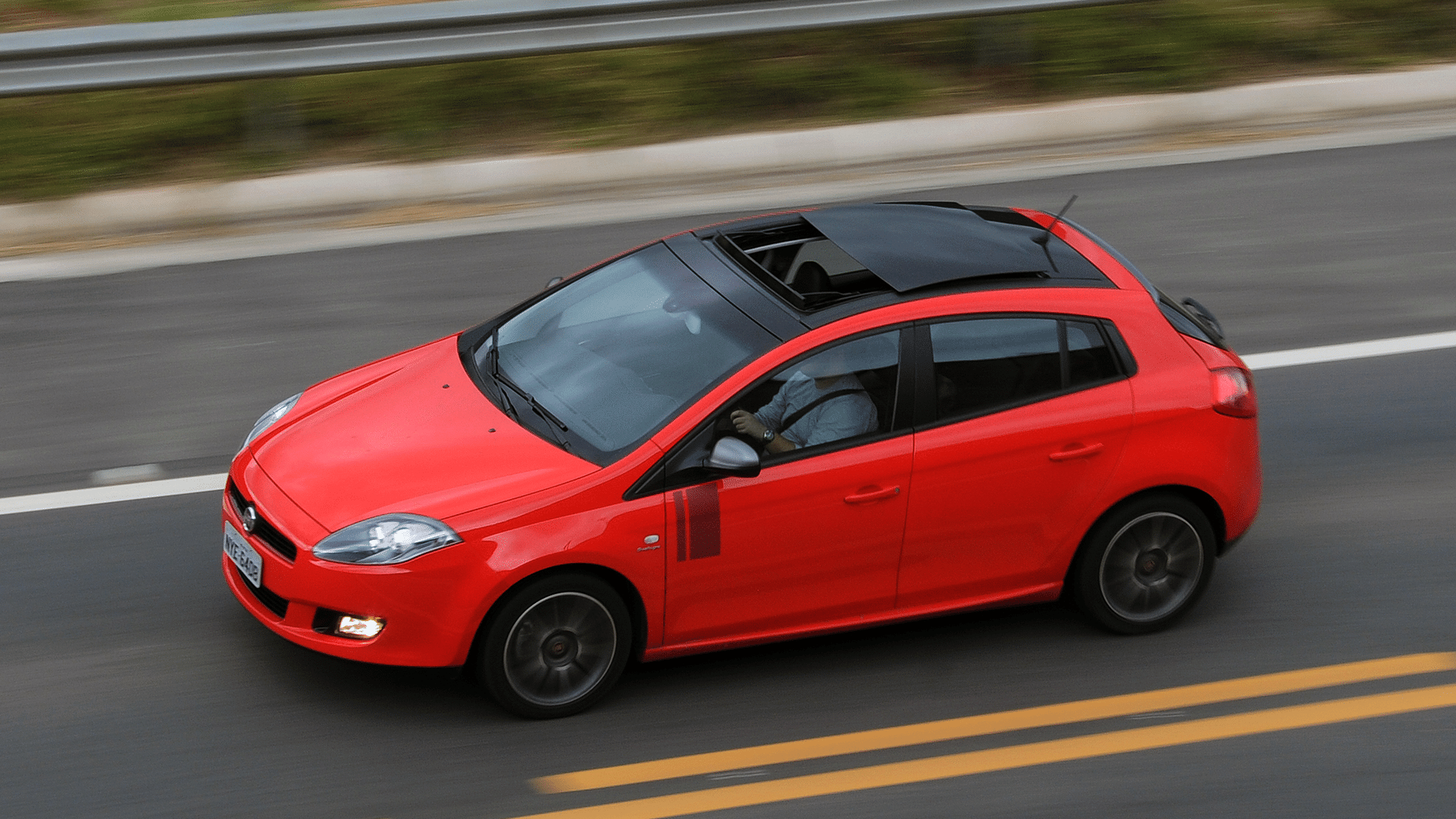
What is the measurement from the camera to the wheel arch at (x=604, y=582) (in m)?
5.34

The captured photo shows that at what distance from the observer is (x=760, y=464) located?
5480 mm

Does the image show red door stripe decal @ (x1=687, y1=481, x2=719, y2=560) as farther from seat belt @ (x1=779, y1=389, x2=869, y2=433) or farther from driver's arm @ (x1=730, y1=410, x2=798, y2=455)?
seat belt @ (x1=779, y1=389, x2=869, y2=433)

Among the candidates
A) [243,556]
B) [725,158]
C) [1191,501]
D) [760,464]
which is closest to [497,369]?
[243,556]

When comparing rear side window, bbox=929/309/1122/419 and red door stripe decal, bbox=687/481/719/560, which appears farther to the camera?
rear side window, bbox=929/309/1122/419

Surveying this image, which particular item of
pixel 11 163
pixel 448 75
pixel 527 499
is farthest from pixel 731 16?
pixel 527 499

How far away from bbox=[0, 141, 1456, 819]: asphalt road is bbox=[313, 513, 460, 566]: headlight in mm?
622

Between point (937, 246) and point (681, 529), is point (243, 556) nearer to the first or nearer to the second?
point (681, 529)

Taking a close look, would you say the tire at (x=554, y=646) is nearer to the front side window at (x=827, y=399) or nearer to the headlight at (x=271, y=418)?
the front side window at (x=827, y=399)

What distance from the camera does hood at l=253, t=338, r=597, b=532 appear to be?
17.7ft

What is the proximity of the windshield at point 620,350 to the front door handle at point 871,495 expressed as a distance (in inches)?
24.9

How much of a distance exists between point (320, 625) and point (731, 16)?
24.7 ft

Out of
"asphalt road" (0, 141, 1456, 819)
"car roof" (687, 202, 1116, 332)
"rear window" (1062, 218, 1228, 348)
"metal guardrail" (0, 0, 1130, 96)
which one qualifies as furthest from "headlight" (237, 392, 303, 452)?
"metal guardrail" (0, 0, 1130, 96)

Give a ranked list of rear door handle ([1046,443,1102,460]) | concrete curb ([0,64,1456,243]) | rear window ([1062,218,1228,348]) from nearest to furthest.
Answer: rear door handle ([1046,443,1102,460]) < rear window ([1062,218,1228,348]) < concrete curb ([0,64,1456,243])

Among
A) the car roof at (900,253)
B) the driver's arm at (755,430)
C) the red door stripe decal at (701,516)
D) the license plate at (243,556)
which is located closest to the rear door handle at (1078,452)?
the car roof at (900,253)
